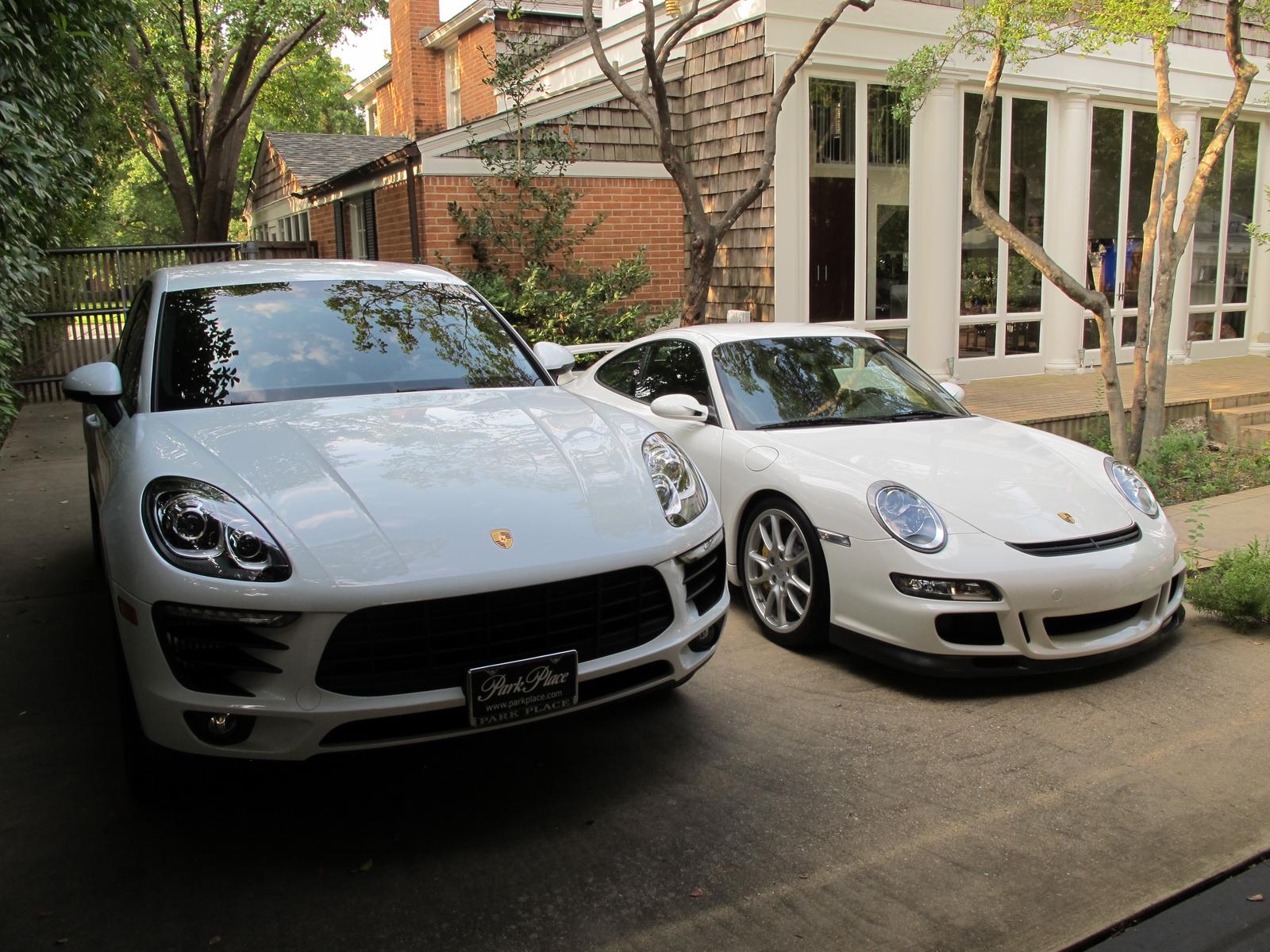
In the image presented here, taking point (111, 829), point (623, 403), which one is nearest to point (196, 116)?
point (623, 403)

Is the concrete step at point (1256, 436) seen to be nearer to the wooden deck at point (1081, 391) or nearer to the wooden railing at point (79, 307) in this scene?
the wooden deck at point (1081, 391)

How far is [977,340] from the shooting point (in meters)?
12.1

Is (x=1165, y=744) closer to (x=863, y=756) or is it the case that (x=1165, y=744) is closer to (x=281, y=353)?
(x=863, y=756)

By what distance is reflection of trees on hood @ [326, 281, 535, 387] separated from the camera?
4133mm

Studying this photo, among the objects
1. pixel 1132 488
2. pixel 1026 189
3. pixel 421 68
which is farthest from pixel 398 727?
pixel 421 68

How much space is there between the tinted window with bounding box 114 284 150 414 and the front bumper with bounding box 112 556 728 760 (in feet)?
4.04

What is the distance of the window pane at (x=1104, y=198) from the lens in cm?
1284

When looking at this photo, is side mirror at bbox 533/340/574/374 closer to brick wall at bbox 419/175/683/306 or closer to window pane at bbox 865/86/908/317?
brick wall at bbox 419/175/683/306

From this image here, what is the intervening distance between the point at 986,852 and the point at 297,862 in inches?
77.6

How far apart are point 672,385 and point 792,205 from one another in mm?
5683

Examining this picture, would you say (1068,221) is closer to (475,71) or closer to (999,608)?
(999,608)

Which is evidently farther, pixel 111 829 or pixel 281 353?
pixel 281 353

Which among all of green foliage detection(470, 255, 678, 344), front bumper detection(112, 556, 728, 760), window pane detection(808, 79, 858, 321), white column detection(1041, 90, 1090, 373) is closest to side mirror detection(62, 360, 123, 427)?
front bumper detection(112, 556, 728, 760)

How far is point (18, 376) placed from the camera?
39.9 feet
